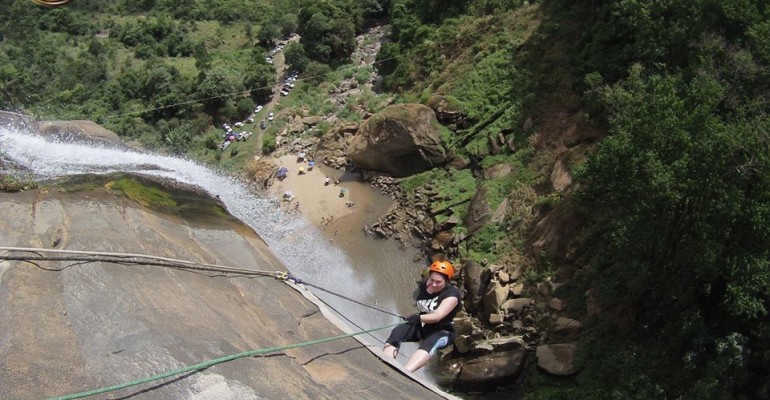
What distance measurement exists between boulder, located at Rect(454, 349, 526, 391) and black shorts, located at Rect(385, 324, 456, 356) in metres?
5.57

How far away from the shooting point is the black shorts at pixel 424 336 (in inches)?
307

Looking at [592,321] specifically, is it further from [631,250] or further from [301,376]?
[301,376]

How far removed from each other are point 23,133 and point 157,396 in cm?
932

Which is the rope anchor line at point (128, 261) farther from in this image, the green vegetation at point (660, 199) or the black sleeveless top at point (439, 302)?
the green vegetation at point (660, 199)

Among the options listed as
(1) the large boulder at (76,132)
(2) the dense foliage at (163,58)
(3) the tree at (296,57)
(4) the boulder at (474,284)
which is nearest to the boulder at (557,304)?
(4) the boulder at (474,284)

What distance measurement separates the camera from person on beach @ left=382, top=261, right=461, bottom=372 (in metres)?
7.66

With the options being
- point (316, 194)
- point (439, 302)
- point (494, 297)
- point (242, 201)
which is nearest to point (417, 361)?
point (439, 302)

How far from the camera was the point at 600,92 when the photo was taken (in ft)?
53.0

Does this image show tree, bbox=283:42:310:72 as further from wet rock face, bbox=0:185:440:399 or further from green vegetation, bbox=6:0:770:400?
wet rock face, bbox=0:185:440:399

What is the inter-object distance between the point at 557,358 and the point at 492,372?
1.47 metres

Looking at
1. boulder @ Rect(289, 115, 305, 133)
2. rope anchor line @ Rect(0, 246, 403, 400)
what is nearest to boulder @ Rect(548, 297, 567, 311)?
rope anchor line @ Rect(0, 246, 403, 400)

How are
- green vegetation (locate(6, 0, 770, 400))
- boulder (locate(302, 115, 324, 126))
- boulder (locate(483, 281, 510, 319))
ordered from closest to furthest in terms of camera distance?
green vegetation (locate(6, 0, 770, 400))
boulder (locate(483, 281, 510, 319))
boulder (locate(302, 115, 324, 126))

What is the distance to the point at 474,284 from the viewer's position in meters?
15.8

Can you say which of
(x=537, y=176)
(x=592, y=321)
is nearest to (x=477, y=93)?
(x=537, y=176)
